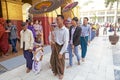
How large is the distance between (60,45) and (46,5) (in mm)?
1213

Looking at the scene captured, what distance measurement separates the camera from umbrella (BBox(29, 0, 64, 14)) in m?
4.72

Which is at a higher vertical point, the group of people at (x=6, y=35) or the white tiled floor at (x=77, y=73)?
the group of people at (x=6, y=35)

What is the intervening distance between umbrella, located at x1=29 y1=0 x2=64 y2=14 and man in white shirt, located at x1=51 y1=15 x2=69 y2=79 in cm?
46

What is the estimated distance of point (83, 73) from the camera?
5184 millimetres

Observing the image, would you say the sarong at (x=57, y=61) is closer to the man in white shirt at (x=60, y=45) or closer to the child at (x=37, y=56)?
the man in white shirt at (x=60, y=45)

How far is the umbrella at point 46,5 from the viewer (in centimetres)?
472

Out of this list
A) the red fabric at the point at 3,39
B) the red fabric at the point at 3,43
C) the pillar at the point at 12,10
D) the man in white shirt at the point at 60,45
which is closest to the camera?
the man in white shirt at the point at 60,45

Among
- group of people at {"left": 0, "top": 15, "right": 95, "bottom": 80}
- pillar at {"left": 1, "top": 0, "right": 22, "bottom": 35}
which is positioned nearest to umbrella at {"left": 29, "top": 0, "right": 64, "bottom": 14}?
group of people at {"left": 0, "top": 15, "right": 95, "bottom": 80}

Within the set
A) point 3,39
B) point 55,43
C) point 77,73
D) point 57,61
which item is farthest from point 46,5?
point 3,39

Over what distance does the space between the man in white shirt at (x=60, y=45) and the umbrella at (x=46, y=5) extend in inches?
18.0

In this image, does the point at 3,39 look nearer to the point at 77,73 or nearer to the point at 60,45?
the point at 60,45

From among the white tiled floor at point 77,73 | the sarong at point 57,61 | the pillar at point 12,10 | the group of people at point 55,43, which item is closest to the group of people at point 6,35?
the pillar at point 12,10

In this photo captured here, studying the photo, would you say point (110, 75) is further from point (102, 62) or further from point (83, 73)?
point (102, 62)

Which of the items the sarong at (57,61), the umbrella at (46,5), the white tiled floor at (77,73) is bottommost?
the white tiled floor at (77,73)
